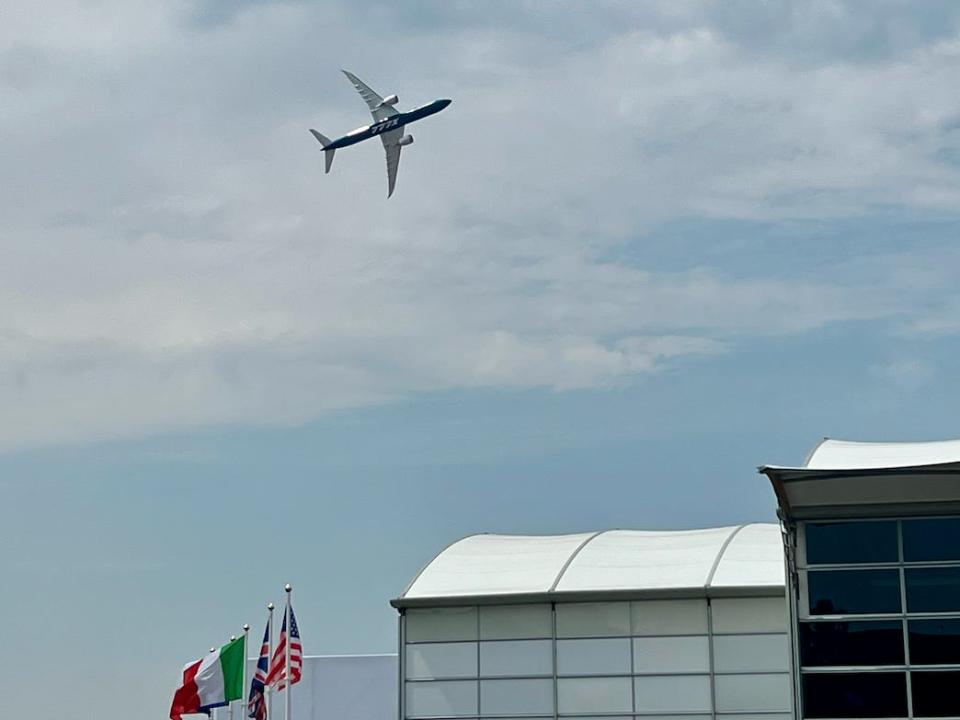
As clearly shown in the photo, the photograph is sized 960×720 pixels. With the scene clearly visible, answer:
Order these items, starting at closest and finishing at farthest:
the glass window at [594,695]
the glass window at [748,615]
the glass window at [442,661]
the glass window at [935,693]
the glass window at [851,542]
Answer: the glass window at [935,693] < the glass window at [851,542] < the glass window at [748,615] < the glass window at [594,695] < the glass window at [442,661]

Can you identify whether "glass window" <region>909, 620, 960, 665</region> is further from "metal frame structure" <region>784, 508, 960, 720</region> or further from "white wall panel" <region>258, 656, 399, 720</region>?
"white wall panel" <region>258, 656, 399, 720</region>

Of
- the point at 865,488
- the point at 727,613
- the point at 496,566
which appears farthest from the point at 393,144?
the point at 865,488

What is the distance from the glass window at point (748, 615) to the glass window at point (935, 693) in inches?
197

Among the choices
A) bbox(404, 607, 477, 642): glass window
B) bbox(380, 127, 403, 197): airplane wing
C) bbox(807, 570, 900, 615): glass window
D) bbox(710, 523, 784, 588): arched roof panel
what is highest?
bbox(380, 127, 403, 197): airplane wing

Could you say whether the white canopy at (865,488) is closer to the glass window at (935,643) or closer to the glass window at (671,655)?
the glass window at (935,643)

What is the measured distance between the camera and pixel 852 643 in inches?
1341

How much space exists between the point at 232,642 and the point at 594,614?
10614 millimetres

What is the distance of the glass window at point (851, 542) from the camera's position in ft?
113

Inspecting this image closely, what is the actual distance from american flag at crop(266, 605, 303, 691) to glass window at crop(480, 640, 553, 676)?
5.60 metres

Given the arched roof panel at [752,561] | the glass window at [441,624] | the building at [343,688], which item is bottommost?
the building at [343,688]

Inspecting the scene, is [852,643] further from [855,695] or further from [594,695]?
[594,695]

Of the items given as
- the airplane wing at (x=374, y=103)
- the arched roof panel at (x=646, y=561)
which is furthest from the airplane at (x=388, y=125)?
the arched roof panel at (x=646, y=561)

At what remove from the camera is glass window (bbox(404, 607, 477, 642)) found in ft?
131

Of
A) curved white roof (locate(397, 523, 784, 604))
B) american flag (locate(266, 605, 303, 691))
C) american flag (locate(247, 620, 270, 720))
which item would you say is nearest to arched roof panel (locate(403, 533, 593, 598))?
curved white roof (locate(397, 523, 784, 604))
